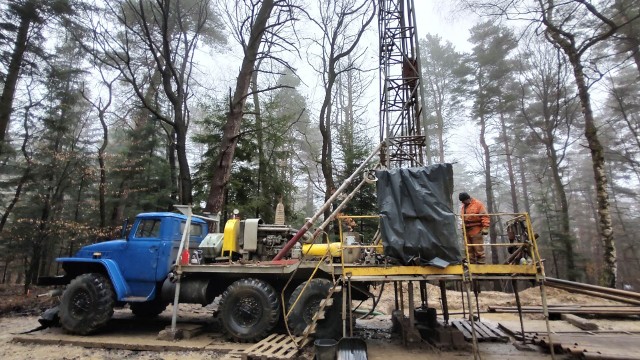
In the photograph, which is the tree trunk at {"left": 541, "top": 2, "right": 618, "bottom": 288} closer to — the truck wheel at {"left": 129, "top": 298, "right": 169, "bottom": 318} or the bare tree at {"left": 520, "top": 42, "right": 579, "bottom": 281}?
the bare tree at {"left": 520, "top": 42, "right": 579, "bottom": 281}

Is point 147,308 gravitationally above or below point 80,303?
below

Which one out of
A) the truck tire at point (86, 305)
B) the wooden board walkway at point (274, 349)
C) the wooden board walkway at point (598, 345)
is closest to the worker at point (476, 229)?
the wooden board walkway at point (598, 345)

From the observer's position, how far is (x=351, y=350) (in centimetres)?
555

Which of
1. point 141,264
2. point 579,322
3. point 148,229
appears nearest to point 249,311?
point 141,264

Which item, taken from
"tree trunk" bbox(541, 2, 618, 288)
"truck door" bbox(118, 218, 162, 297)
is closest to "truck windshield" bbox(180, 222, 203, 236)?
"truck door" bbox(118, 218, 162, 297)

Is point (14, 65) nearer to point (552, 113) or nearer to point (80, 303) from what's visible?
point (80, 303)

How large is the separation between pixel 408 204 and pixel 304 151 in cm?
2215

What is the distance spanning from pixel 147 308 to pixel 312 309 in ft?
17.2

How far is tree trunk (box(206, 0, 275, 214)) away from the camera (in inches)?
434

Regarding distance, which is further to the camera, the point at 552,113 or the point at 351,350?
the point at 552,113

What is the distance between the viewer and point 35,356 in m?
6.14

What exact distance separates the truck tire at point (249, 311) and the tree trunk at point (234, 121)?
4.28 m

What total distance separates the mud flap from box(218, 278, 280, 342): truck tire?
1.86 meters

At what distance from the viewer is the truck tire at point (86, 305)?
7.36 m
